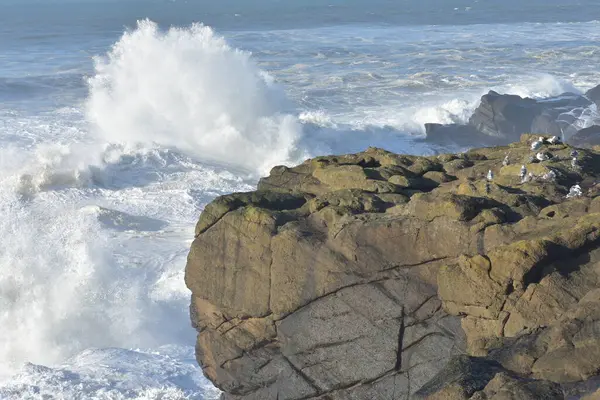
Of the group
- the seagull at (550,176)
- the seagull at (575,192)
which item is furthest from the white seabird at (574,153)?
the seagull at (575,192)

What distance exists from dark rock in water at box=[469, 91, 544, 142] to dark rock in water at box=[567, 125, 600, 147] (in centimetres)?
344

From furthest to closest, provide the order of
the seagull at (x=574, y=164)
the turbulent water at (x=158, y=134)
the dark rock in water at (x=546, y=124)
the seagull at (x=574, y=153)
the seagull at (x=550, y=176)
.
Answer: the dark rock in water at (x=546, y=124) → the turbulent water at (x=158, y=134) → the seagull at (x=574, y=153) → the seagull at (x=574, y=164) → the seagull at (x=550, y=176)

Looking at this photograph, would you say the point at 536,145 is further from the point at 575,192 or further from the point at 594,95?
the point at 594,95

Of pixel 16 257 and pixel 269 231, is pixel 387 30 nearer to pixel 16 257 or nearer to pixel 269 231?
pixel 16 257

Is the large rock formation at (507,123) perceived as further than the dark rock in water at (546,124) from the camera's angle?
Yes

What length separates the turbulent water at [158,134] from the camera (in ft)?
58.7

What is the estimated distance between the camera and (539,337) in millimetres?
8398

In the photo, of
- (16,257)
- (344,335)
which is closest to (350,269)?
(344,335)

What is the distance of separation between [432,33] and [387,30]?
3.82 meters

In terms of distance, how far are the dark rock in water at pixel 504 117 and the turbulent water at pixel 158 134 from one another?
235 centimetres

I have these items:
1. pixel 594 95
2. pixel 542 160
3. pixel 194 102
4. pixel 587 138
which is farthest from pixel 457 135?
pixel 542 160

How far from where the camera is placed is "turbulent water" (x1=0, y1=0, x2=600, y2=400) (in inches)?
705

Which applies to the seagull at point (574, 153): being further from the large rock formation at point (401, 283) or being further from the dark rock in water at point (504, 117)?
the dark rock in water at point (504, 117)

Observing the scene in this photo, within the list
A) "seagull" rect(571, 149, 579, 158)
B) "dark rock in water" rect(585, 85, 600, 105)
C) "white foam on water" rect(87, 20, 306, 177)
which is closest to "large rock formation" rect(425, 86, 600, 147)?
"dark rock in water" rect(585, 85, 600, 105)
